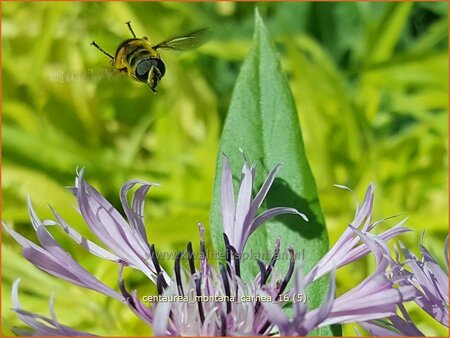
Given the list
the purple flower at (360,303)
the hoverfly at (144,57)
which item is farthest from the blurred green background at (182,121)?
the purple flower at (360,303)

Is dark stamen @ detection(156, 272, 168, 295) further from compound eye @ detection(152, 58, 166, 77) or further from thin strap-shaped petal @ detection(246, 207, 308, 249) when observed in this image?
compound eye @ detection(152, 58, 166, 77)

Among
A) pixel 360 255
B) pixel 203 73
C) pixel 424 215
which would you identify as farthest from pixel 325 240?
pixel 203 73

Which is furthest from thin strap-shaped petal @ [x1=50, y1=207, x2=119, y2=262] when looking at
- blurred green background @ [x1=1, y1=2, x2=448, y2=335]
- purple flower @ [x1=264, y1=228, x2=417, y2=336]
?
blurred green background @ [x1=1, y1=2, x2=448, y2=335]

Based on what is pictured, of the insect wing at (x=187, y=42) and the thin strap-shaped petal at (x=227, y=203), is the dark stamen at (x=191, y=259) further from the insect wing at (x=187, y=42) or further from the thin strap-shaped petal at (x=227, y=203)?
the insect wing at (x=187, y=42)

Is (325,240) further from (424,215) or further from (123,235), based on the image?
(424,215)

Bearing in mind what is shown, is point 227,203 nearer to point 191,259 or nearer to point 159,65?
point 191,259

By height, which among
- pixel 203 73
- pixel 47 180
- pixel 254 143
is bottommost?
pixel 254 143
